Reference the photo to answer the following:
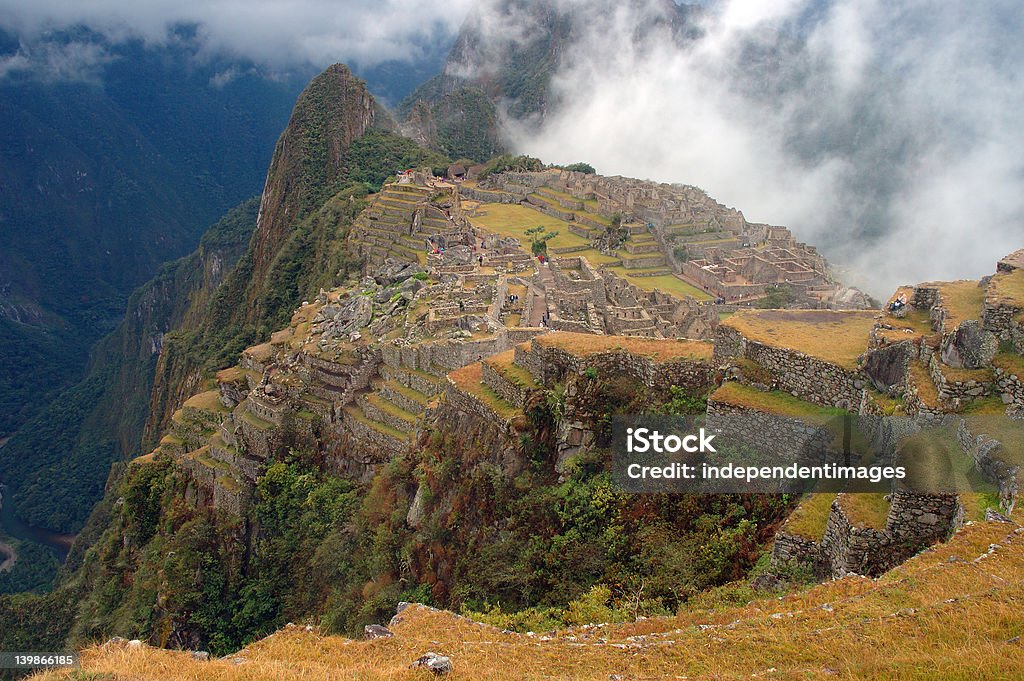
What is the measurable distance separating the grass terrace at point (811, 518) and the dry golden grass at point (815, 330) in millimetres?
1947

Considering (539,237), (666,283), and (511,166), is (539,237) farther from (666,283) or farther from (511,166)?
(511,166)

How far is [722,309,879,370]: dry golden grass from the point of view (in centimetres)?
1021

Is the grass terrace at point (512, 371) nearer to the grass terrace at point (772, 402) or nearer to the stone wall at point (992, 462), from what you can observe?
the grass terrace at point (772, 402)

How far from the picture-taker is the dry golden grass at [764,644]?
18.7ft

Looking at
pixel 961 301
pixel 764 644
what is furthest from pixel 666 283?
pixel 764 644

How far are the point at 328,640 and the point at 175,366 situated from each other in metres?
63.2

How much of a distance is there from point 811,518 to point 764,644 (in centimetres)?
248

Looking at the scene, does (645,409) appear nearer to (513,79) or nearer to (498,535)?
(498,535)

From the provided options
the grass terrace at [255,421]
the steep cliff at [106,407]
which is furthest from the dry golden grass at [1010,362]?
the steep cliff at [106,407]

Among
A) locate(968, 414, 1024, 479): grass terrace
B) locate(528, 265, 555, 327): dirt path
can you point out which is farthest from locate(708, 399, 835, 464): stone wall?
locate(528, 265, 555, 327): dirt path

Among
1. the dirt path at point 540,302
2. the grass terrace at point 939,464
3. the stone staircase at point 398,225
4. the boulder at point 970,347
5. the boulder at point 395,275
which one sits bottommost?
the grass terrace at point 939,464

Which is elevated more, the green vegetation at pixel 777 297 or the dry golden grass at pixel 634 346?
the green vegetation at pixel 777 297

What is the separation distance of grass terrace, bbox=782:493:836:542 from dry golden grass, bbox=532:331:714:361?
A: 3.12m

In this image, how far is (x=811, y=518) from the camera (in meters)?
8.48
